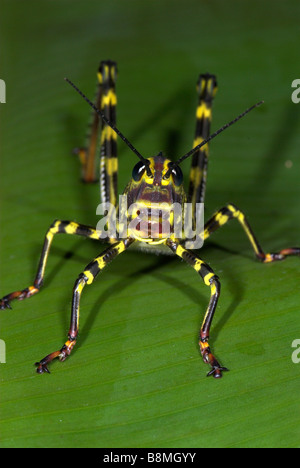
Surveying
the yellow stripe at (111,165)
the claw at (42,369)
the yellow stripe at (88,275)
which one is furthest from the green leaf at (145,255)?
the yellow stripe at (111,165)

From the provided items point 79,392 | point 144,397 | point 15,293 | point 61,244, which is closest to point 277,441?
point 144,397

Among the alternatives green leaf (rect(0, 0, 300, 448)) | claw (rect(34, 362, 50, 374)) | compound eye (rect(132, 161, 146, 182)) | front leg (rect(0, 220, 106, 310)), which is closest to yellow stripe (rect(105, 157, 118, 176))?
green leaf (rect(0, 0, 300, 448))

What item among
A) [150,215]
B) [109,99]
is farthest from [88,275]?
[109,99]

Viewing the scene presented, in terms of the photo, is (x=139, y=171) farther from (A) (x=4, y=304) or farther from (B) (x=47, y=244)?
(A) (x=4, y=304)

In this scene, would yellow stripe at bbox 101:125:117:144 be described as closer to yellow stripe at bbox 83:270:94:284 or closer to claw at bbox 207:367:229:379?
yellow stripe at bbox 83:270:94:284

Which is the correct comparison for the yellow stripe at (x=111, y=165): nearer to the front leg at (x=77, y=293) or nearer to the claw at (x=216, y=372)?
the front leg at (x=77, y=293)

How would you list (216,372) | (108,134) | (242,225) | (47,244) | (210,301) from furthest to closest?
(108,134) → (242,225) → (47,244) → (210,301) → (216,372)
